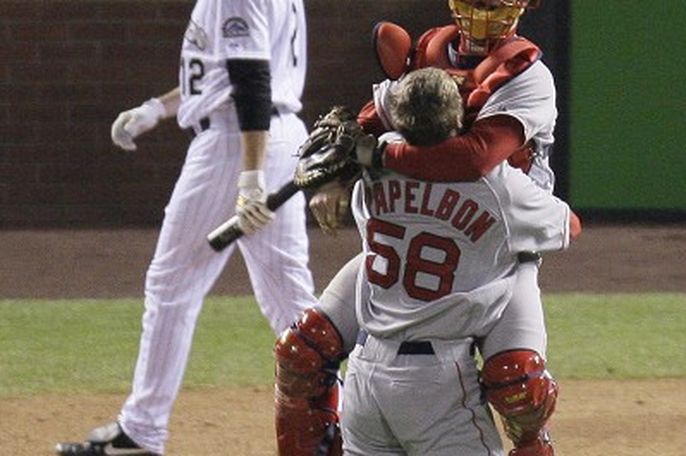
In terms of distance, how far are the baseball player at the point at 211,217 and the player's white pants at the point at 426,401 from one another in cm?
179

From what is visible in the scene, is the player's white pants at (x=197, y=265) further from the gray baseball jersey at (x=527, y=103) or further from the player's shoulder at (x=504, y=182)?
the player's shoulder at (x=504, y=182)

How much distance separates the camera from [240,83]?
632 cm

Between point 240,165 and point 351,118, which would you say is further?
point 240,165

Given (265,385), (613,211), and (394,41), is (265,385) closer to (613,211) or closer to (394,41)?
(394,41)

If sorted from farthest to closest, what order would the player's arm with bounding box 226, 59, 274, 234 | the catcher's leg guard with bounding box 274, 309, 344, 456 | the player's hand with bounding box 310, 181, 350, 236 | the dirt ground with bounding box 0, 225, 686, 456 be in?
the dirt ground with bounding box 0, 225, 686, 456
the player's arm with bounding box 226, 59, 274, 234
the catcher's leg guard with bounding box 274, 309, 344, 456
the player's hand with bounding box 310, 181, 350, 236

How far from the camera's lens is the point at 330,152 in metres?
4.68

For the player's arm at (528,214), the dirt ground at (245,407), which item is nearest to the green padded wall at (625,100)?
the dirt ground at (245,407)

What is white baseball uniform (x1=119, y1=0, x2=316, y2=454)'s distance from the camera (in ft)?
21.2

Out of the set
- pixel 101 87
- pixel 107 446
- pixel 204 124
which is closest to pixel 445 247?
pixel 204 124

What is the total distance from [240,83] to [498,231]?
1934 mm

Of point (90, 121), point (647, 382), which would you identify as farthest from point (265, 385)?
point (90, 121)

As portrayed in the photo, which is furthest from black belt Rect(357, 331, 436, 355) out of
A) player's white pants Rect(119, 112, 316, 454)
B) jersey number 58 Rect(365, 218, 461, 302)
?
player's white pants Rect(119, 112, 316, 454)

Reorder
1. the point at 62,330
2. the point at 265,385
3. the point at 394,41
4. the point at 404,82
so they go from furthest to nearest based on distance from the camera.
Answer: the point at 62,330
the point at 265,385
the point at 394,41
the point at 404,82

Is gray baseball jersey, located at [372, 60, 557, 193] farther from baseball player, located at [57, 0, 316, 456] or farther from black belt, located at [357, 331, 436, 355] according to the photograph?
baseball player, located at [57, 0, 316, 456]
